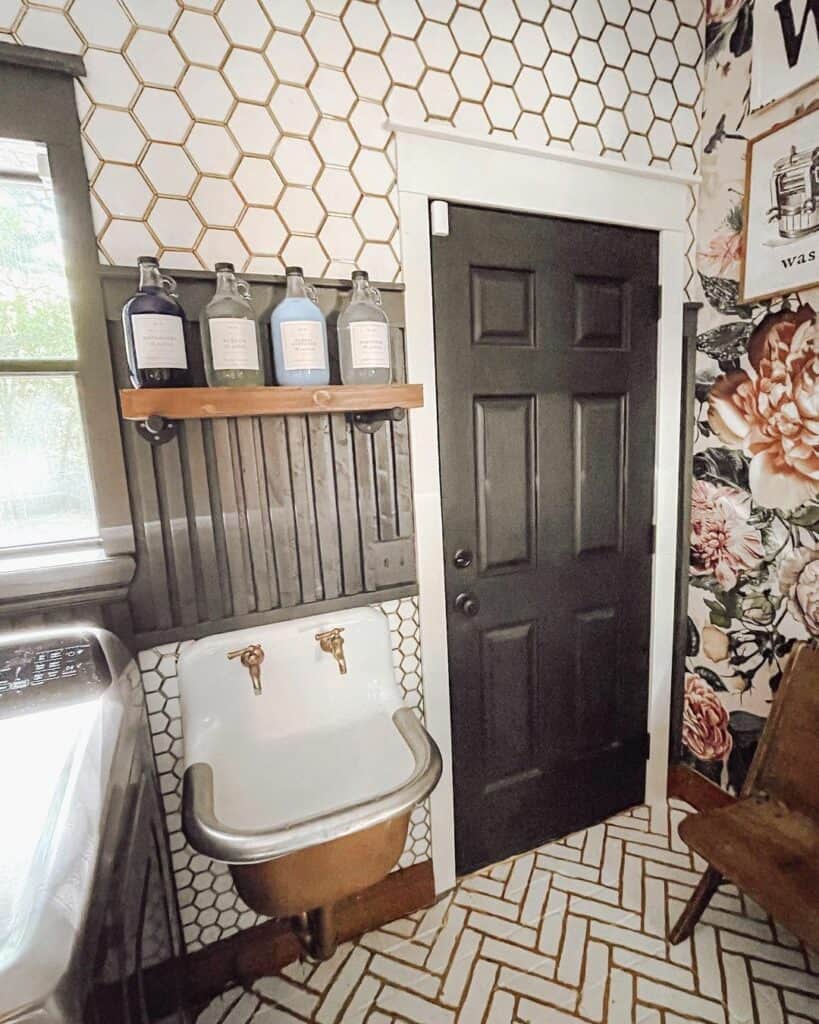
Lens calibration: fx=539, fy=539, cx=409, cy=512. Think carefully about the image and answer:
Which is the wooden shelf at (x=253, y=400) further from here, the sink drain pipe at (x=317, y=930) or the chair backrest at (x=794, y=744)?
the chair backrest at (x=794, y=744)

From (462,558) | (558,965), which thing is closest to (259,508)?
(462,558)

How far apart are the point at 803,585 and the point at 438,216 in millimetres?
1492

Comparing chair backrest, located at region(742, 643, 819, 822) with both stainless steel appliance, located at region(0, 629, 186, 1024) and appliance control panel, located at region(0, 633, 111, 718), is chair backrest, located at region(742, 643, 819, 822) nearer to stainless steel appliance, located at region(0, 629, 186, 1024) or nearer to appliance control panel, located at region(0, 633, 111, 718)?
stainless steel appliance, located at region(0, 629, 186, 1024)

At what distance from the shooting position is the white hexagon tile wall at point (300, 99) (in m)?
1.10

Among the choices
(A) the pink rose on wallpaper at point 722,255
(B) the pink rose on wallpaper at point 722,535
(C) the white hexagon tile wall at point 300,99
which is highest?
(C) the white hexagon tile wall at point 300,99

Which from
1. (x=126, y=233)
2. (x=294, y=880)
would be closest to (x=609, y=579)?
(x=294, y=880)

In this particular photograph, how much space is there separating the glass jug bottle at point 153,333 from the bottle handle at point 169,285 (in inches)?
2.5

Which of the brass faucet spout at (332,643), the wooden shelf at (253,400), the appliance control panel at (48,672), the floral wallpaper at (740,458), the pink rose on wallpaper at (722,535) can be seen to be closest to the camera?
the appliance control panel at (48,672)

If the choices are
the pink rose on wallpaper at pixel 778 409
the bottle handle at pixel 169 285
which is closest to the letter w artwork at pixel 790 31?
the pink rose on wallpaper at pixel 778 409

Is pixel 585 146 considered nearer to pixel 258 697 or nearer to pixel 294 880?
pixel 258 697

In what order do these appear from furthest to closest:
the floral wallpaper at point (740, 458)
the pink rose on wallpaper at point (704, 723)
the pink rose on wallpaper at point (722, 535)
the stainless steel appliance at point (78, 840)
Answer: the pink rose on wallpaper at point (704, 723), the pink rose on wallpaper at point (722, 535), the floral wallpaper at point (740, 458), the stainless steel appliance at point (78, 840)

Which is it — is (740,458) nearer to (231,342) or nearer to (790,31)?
(790,31)

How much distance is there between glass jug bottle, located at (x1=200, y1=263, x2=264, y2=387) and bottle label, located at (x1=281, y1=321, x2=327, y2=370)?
0.06 metres

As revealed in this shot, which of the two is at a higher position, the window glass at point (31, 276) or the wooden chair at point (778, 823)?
the window glass at point (31, 276)
